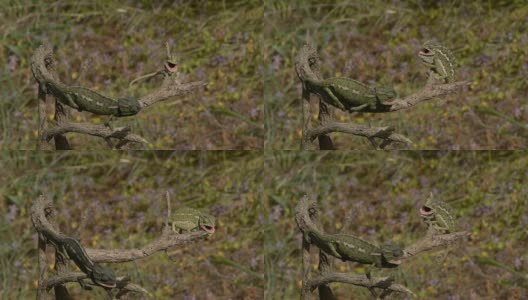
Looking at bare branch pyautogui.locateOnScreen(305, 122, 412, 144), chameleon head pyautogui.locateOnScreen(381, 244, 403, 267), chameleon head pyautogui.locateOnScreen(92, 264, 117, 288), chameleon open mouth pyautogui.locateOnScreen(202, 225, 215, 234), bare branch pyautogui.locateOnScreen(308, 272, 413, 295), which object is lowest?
bare branch pyautogui.locateOnScreen(308, 272, 413, 295)

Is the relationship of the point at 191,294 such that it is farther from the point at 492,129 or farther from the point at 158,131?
the point at 492,129

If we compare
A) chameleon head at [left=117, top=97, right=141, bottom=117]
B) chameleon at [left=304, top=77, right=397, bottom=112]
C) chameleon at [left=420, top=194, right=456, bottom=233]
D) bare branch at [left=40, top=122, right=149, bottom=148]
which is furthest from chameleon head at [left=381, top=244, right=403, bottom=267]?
chameleon head at [left=117, top=97, right=141, bottom=117]

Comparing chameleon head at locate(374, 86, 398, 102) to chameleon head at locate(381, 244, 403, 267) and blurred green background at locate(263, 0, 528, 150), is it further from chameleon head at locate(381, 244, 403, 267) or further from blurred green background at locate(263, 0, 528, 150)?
chameleon head at locate(381, 244, 403, 267)

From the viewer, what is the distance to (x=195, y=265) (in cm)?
899

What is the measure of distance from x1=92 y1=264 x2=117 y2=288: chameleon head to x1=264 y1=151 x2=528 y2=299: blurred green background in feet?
4.03

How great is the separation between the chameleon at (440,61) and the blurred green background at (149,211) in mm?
1469

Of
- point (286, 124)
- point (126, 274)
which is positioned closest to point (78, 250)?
point (126, 274)

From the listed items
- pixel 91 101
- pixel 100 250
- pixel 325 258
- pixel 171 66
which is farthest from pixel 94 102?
pixel 325 258

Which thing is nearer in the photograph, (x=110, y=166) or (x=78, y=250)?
(x=78, y=250)

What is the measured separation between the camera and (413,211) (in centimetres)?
898

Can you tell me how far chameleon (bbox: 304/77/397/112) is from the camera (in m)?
8.49

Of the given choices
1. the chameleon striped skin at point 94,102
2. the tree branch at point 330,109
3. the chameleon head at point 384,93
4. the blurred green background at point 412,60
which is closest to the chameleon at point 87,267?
the chameleon striped skin at point 94,102

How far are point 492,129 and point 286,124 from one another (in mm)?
1642

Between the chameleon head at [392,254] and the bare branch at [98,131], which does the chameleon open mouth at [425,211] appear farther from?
the bare branch at [98,131]
